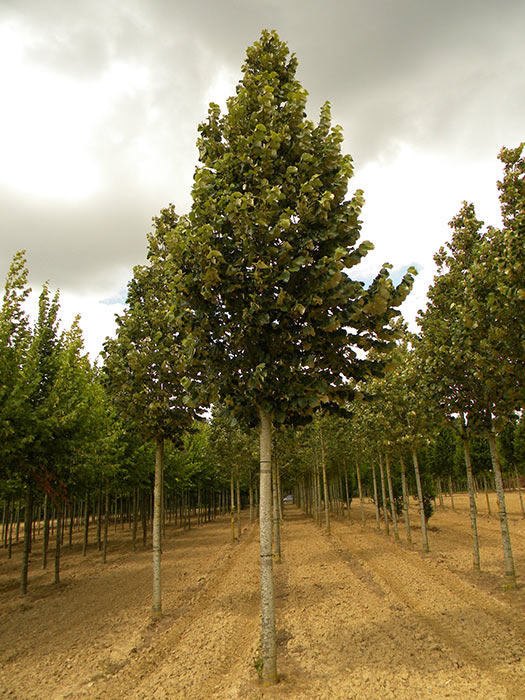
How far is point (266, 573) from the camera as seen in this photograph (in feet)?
20.9

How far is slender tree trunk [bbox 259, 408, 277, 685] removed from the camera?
6113mm

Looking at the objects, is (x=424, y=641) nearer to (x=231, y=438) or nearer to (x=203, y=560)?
(x=203, y=560)

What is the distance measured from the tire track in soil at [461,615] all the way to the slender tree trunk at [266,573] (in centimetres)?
296

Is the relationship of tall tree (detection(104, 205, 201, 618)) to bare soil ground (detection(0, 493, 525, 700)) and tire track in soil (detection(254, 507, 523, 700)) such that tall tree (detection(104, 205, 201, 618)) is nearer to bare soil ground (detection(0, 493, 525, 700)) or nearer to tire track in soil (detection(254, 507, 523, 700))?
bare soil ground (detection(0, 493, 525, 700))

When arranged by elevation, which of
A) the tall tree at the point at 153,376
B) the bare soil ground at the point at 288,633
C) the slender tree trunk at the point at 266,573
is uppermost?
the tall tree at the point at 153,376

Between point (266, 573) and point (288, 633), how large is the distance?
10.3 ft

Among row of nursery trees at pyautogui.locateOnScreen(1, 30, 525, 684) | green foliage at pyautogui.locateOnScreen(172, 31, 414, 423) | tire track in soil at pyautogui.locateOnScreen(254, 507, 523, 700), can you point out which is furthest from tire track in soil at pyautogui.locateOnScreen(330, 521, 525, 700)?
green foliage at pyautogui.locateOnScreen(172, 31, 414, 423)

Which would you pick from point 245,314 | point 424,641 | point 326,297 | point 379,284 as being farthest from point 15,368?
point 424,641

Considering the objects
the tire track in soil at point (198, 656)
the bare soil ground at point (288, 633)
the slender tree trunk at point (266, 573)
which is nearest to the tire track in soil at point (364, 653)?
the bare soil ground at point (288, 633)

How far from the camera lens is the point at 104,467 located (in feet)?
59.9

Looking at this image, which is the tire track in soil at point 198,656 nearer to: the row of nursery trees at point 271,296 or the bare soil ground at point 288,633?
the bare soil ground at point 288,633

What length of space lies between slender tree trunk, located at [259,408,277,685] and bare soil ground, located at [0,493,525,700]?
0.97 feet

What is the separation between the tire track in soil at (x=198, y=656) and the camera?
253 inches

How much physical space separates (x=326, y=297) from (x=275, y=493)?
574 inches
